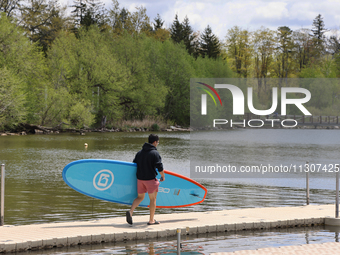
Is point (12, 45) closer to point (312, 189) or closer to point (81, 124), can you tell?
point (81, 124)

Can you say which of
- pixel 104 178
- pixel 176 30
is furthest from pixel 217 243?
pixel 176 30

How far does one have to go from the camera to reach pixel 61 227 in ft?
25.2

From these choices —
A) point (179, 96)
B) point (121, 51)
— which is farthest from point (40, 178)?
point (179, 96)

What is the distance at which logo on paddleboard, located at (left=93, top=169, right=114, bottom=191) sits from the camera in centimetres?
Answer: 861

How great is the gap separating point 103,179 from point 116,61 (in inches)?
2051

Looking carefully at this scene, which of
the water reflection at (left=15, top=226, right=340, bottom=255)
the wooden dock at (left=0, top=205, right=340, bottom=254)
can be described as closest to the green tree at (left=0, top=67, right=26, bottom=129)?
the wooden dock at (left=0, top=205, right=340, bottom=254)

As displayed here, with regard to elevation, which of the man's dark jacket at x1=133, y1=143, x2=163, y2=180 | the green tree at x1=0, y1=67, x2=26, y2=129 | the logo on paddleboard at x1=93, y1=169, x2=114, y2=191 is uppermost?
the green tree at x1=0, y1=67, x2=26, y2=129

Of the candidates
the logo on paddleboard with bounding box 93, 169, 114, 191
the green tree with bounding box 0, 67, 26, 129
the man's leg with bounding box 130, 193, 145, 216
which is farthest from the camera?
the green tree with bounding box 0, 67, 26, 129

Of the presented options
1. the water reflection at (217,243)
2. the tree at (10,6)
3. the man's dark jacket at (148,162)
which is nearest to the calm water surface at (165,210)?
the water reflection at (217,243)

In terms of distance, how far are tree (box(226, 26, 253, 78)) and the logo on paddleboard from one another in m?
70.9

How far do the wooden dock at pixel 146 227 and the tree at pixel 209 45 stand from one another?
7112cm

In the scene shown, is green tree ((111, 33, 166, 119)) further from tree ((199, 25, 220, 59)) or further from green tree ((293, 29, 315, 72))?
green tree ((293, 29, 315, 72))

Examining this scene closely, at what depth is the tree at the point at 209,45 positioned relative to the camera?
260 ft

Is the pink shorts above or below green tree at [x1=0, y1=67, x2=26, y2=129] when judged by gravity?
below
